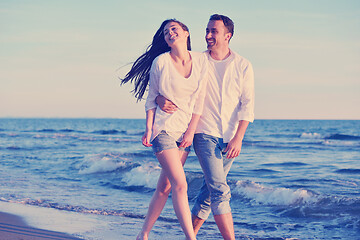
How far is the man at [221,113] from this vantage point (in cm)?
325

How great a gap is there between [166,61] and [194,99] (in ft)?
1.21

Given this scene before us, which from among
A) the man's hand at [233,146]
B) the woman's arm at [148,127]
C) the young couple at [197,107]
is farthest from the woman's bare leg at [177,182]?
the man's hand at [233,146]

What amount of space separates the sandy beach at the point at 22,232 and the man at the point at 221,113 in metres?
1.97

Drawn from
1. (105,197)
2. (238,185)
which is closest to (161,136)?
(105,197)

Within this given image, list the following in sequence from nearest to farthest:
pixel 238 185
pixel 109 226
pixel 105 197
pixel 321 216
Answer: pixel 109 226
pixel 321 216
pixel 105 197
pixel 238 185

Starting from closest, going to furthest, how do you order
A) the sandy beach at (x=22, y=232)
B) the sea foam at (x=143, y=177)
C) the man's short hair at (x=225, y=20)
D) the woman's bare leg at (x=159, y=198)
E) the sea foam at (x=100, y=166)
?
the man's short hair at (x=225, y=20) < the woman's bare leg at (x=159, y=198) < the sandy beach at (x=22, y=232) < the sea foam at (x=143, y=177) < the sea foam at (x=100, y=166)

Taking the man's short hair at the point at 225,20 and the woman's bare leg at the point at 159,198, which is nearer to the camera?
the man's short hair at the point at 225,20

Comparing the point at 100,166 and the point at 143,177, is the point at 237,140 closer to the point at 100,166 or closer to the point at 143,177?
the point at 143,177

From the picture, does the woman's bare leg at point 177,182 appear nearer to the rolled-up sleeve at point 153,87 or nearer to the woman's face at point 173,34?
the rolled-up sleeve at point 153,87

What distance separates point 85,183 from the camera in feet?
30.1

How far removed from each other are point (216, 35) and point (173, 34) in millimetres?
349

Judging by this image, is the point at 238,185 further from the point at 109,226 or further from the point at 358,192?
the point at 109,226

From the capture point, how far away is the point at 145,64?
3.46 m

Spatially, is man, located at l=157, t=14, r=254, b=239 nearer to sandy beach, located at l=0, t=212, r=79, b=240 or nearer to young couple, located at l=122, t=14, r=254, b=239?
young couple, located at l=122, t=14, r=254, b=239
